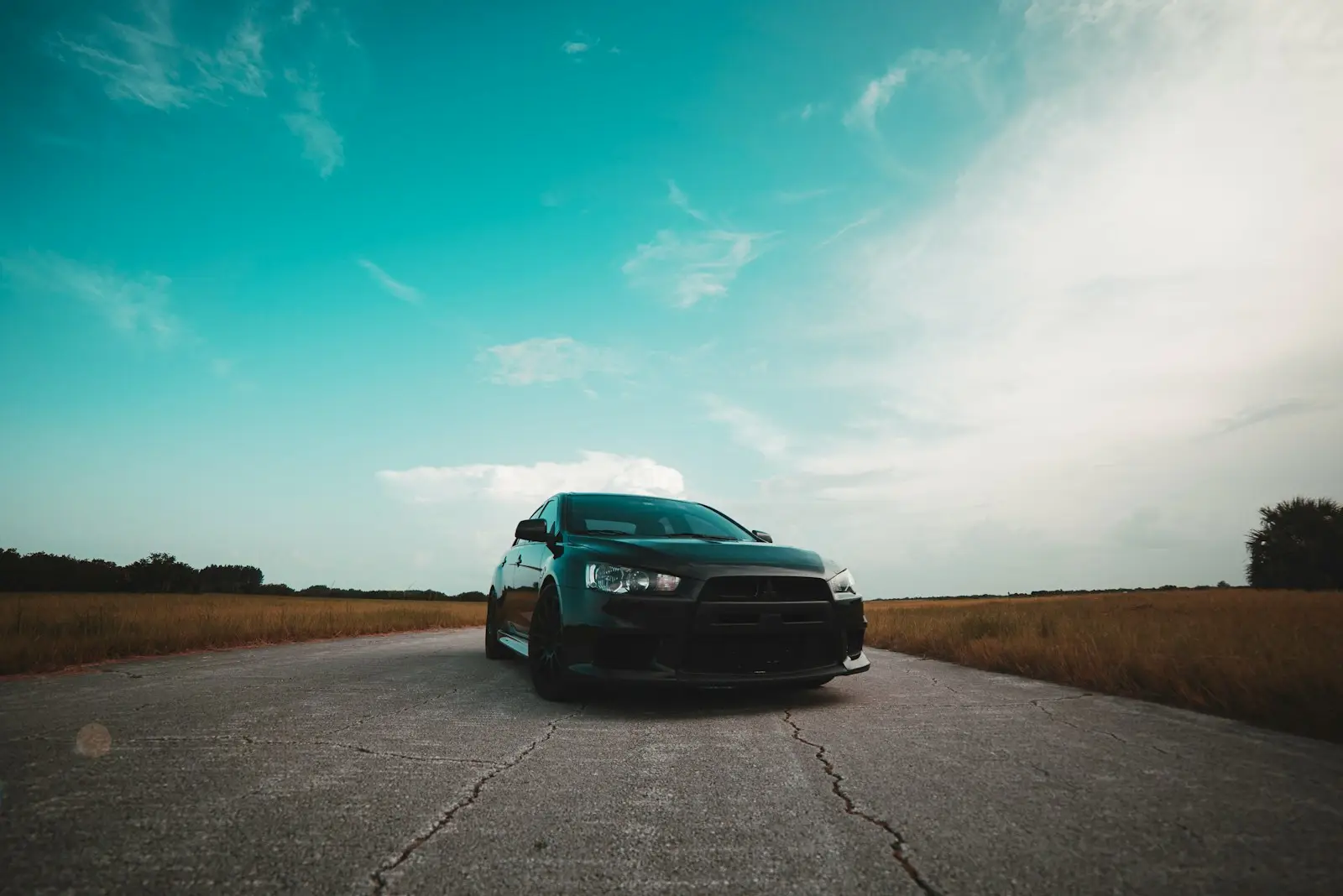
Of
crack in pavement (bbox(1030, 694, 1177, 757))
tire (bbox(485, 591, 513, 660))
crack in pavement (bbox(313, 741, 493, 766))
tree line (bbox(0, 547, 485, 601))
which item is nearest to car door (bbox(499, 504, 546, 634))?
tire (bbox(485, 591, 513, 660))

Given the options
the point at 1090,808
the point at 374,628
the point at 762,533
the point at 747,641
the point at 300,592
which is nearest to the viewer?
the point at 1090,808

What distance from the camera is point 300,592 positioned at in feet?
141

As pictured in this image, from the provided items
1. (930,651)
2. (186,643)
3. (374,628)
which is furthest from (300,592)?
(930,651)

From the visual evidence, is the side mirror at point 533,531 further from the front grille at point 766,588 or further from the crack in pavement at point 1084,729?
the crack in pavement at point 1084,729

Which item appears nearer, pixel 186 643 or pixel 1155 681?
pixel 1155 681

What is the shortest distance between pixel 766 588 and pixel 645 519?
185 centimetres

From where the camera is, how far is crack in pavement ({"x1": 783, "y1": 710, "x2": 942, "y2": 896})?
5.84 feet

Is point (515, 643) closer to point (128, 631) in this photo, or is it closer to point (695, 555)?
point (695, 555)

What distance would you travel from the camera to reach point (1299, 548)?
111ft

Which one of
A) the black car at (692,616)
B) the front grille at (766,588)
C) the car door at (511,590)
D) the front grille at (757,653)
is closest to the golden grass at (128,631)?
the car door at (511,590)

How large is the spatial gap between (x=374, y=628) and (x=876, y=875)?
13605 millimetres

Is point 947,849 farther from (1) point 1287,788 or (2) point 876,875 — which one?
(1) point 1287,788

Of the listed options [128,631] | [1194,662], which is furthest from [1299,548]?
[128,631]

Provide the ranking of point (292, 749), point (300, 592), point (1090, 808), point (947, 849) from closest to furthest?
point (947, 849), point (1090, 808), point (292, 749), point (300, 592)
